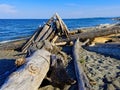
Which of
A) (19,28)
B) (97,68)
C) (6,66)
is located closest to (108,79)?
(97,68)

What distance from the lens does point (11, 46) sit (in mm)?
15352

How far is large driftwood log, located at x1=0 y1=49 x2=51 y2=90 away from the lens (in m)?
6.23

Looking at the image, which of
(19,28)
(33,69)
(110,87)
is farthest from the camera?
(19,28)

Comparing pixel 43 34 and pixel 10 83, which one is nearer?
pixel 10 83

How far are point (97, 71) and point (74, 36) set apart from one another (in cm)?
558

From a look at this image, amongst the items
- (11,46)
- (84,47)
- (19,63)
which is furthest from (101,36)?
(19,63)

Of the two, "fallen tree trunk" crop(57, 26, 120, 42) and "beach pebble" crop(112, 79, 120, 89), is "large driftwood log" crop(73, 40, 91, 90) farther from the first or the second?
"fallen tree trunk" crop(57, 26, 120, 42)

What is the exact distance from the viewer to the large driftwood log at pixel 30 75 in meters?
6.23

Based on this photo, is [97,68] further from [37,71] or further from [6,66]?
[6,66]

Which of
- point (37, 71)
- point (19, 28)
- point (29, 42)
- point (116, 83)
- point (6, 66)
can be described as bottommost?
point (19, 28)

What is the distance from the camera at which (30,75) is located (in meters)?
6.92

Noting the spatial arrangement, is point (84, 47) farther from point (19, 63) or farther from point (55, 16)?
point (19, 63)

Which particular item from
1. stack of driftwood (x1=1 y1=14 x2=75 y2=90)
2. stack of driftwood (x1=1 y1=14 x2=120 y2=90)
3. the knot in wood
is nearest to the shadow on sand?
stack of driftwood (x1=1 y1=14 x2=120 y2=90)

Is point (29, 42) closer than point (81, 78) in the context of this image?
No
